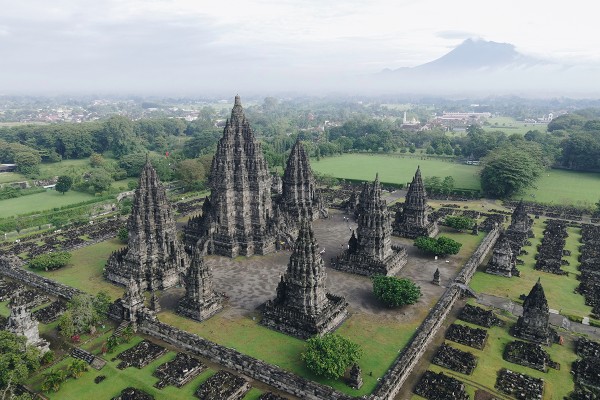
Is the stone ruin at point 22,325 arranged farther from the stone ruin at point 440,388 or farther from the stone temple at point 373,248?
the stone temple at point 373,248

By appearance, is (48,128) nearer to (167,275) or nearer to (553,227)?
(167,275)

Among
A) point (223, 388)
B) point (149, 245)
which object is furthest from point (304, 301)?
point (149, 245)

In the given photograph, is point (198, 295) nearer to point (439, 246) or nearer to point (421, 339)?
point (421, 339)

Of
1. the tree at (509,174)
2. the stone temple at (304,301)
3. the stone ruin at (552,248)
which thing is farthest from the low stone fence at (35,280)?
the tree at (509,174)

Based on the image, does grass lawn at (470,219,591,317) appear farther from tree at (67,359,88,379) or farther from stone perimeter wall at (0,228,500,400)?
tree at (67,359,88,379)

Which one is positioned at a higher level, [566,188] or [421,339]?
[421,339]

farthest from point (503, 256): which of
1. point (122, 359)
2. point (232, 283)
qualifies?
point (122, 359)
